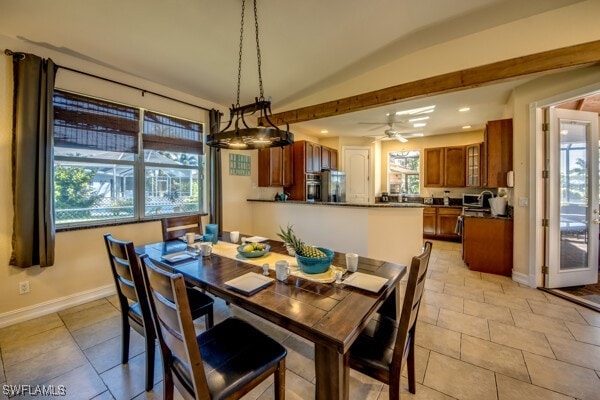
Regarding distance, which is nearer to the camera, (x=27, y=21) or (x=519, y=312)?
(x=27, y=21)

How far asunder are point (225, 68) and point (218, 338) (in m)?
2.92

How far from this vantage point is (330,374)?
1.06 m

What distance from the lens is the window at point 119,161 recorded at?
2611 mm

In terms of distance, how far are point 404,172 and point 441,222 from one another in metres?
1.70

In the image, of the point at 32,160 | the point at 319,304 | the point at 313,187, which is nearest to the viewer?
the point at 319,304

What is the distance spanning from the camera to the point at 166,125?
3.38 metres

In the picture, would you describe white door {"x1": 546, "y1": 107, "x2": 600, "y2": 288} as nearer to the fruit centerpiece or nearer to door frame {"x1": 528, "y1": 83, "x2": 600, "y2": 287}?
door frame {"x1": 528, "y1": 83, "x2": 600, "y2": 287}

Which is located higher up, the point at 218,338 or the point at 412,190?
the point at 412,190

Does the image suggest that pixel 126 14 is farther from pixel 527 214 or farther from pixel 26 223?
pixel 527 214

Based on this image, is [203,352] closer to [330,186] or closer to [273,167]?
[273,167]

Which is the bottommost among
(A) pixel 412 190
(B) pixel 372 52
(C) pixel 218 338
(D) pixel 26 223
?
(C) pixel 218 338

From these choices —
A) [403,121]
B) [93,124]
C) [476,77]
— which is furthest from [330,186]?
[93,124]

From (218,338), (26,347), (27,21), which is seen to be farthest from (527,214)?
(27,21)

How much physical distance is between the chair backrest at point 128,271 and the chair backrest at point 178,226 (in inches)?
36.4
